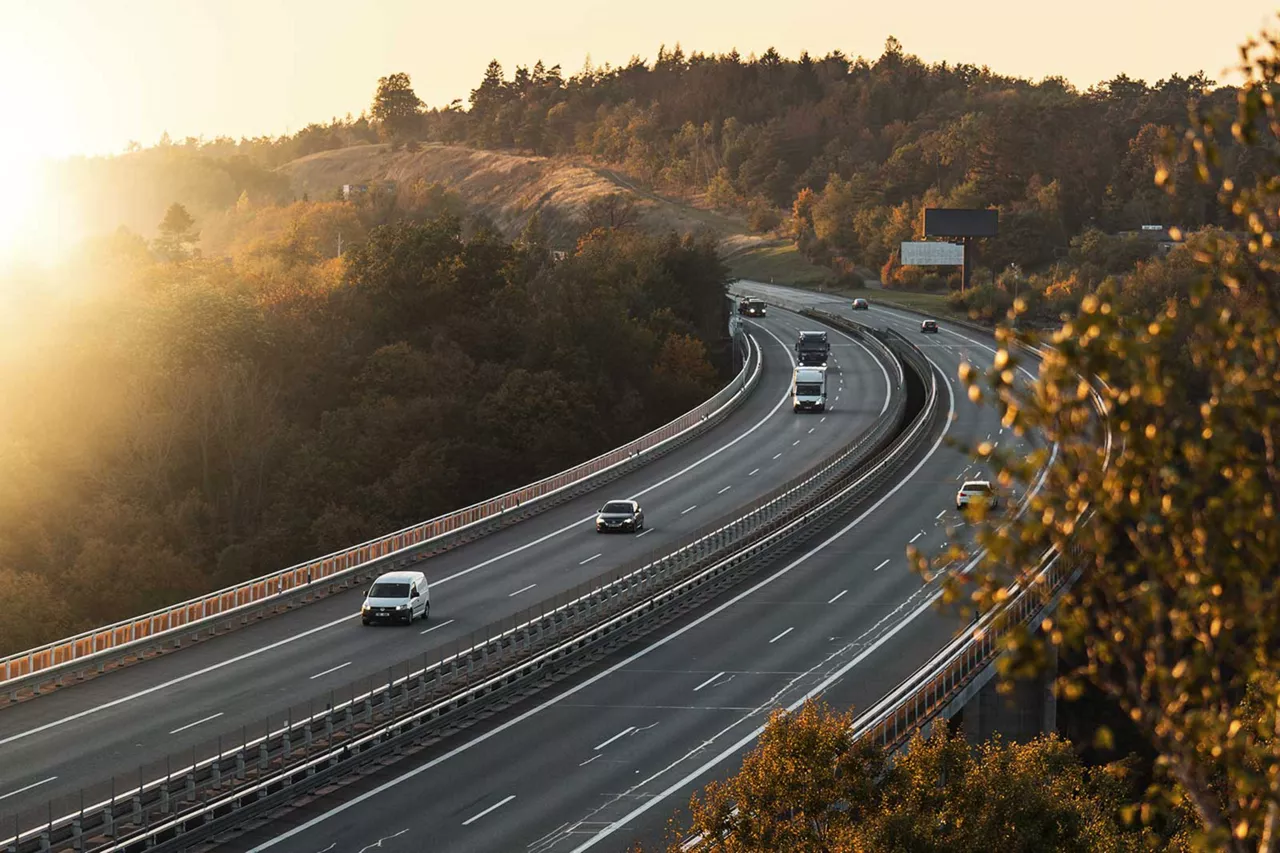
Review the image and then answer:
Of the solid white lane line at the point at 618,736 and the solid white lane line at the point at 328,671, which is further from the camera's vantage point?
the solid white lane line at the point at 328,671

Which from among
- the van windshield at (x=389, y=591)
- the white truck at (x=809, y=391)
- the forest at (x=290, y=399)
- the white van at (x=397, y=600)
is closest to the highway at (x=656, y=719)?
the white van at (x=397, y=600)

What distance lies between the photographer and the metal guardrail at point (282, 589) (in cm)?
4916

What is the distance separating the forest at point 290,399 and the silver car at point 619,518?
21.8 metres

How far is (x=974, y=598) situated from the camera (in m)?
13.2

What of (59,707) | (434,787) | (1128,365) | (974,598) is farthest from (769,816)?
(59,707)

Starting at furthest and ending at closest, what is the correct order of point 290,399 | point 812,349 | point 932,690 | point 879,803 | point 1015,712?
point 812,349 → point 290,399 → point 1015,712 → point 932,690 → point 879,803

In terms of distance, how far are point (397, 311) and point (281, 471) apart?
29096mm

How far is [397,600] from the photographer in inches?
2222

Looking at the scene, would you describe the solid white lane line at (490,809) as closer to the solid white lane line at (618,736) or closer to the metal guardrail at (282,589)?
the solid white lane line at (618,736)

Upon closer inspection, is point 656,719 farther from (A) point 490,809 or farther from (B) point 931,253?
(B) point 931,253

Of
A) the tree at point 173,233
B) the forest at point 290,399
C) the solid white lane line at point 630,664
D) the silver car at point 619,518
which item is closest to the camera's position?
the solid white lane line at point 630,664

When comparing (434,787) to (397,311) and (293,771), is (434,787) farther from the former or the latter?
(397,311)

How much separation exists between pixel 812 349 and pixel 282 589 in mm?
75449

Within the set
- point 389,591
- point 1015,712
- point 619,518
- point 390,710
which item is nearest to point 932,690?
point 1015,712
